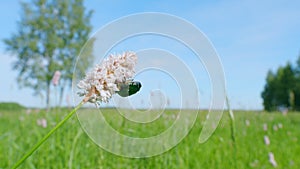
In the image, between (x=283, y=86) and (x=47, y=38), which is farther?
(x=283, y=86)

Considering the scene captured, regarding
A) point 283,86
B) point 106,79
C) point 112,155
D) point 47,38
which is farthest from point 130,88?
point 283,86

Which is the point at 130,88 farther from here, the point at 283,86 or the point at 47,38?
the point at 283,86

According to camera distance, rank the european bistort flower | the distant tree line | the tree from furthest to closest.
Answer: the distant tree line, the tree, the european bistort flower

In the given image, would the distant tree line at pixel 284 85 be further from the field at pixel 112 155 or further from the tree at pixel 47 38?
the field at pixel 112 155

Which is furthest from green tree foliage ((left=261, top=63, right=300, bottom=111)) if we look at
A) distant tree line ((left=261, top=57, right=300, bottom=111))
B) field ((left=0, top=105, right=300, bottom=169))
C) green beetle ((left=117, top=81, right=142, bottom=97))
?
green beetle ((left=117, top=81, right=142, bottom=97))

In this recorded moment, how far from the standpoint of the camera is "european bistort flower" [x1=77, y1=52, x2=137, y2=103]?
402 mm

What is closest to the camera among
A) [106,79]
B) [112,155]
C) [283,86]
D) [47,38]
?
[106,79]

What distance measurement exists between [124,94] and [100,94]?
0.14 feet

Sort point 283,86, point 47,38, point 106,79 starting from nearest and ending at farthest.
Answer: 1. point 106,79
2. point 47,38
3. point 283,86

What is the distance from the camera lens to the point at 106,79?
1.34ft

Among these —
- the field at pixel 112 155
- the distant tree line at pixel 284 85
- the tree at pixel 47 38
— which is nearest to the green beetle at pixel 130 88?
the field at pixel 112 155

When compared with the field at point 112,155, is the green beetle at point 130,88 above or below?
above

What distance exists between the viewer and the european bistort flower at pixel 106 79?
0.40 meters

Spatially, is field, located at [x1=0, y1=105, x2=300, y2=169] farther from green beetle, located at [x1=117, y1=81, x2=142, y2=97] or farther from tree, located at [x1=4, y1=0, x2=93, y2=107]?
tree, located at [x1=4, y1=0, x2=93, y2=107]
